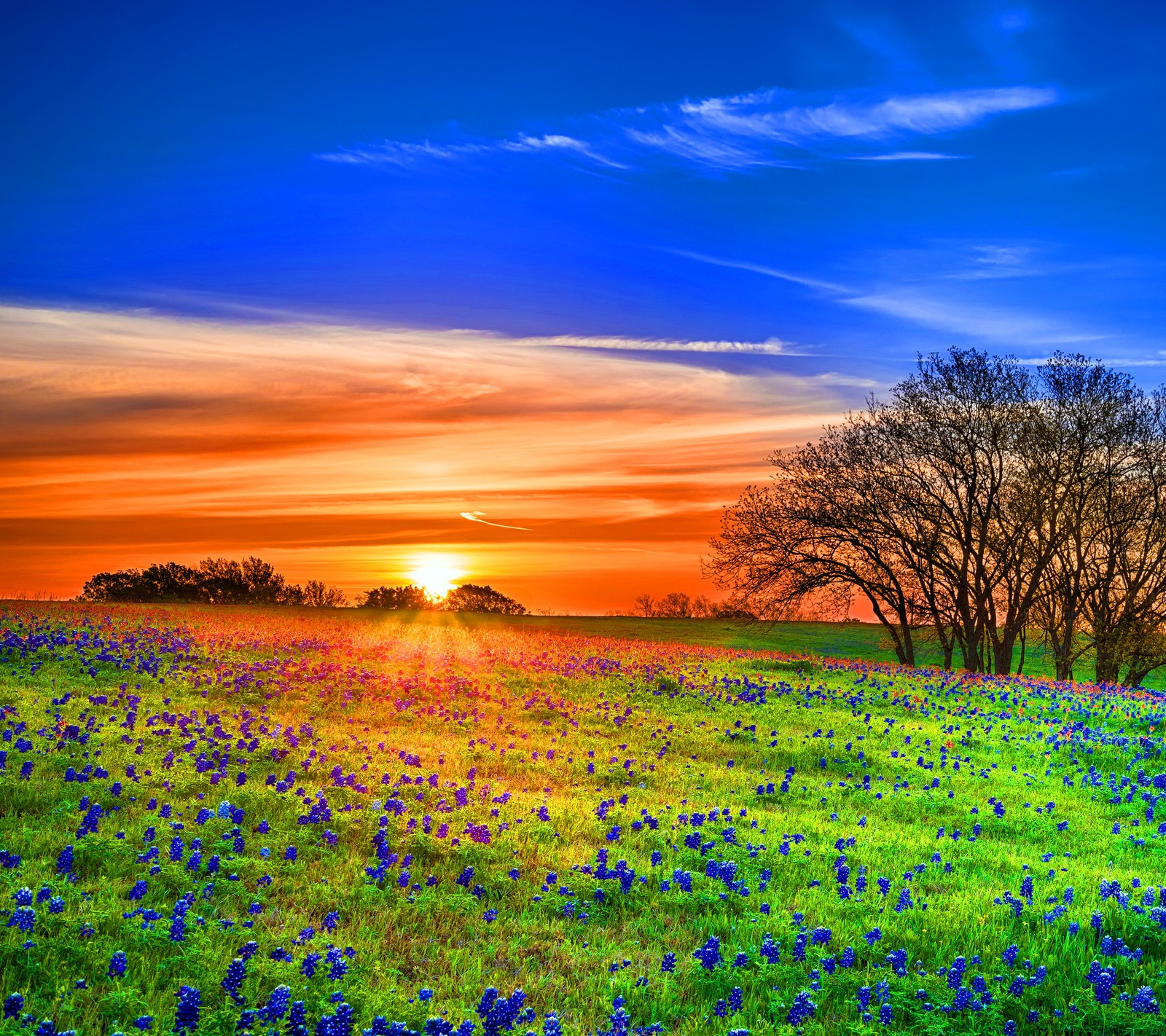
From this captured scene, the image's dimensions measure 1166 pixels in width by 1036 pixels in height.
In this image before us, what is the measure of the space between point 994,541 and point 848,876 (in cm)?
3320

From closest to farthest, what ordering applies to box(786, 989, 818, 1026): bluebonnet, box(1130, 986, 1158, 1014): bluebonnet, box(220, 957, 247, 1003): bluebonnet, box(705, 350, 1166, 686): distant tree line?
box(220, 957, 247, 1003): bluebonnet → box(786, 989, 818, 1026): bluebonnet → box(1130, 986, 1158, 1014): bluebonnet → box(705, 350, 1166, 686): distant tree line

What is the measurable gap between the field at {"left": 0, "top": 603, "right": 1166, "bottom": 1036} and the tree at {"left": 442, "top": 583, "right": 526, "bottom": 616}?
61672 mm

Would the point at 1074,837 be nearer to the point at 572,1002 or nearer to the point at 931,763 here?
the point at 931,763

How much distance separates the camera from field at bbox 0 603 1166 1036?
19.9 ft

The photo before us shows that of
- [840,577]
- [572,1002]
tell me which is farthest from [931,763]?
[840,577]

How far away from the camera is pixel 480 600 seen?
82.2m

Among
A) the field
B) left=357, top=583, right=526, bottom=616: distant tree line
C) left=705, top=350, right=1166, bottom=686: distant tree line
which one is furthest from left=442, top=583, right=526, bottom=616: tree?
the field

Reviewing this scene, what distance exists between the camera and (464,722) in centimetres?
1667

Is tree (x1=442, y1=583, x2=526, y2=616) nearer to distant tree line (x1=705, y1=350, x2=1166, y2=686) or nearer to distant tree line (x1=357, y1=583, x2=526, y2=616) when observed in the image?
distant tree line (x1=357, y1=583, x2=526, y2=616)

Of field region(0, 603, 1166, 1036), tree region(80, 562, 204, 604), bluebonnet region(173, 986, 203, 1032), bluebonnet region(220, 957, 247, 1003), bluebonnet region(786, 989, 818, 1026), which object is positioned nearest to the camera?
bluebonnet region(173, 986, 203, 1032)

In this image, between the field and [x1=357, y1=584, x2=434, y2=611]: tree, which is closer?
the field

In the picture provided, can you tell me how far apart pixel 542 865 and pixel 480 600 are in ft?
243

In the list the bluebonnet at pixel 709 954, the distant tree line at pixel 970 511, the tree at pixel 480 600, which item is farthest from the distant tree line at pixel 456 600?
the bluebonnet at pixel 709 954

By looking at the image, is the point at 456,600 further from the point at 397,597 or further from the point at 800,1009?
the point at 800,1009
